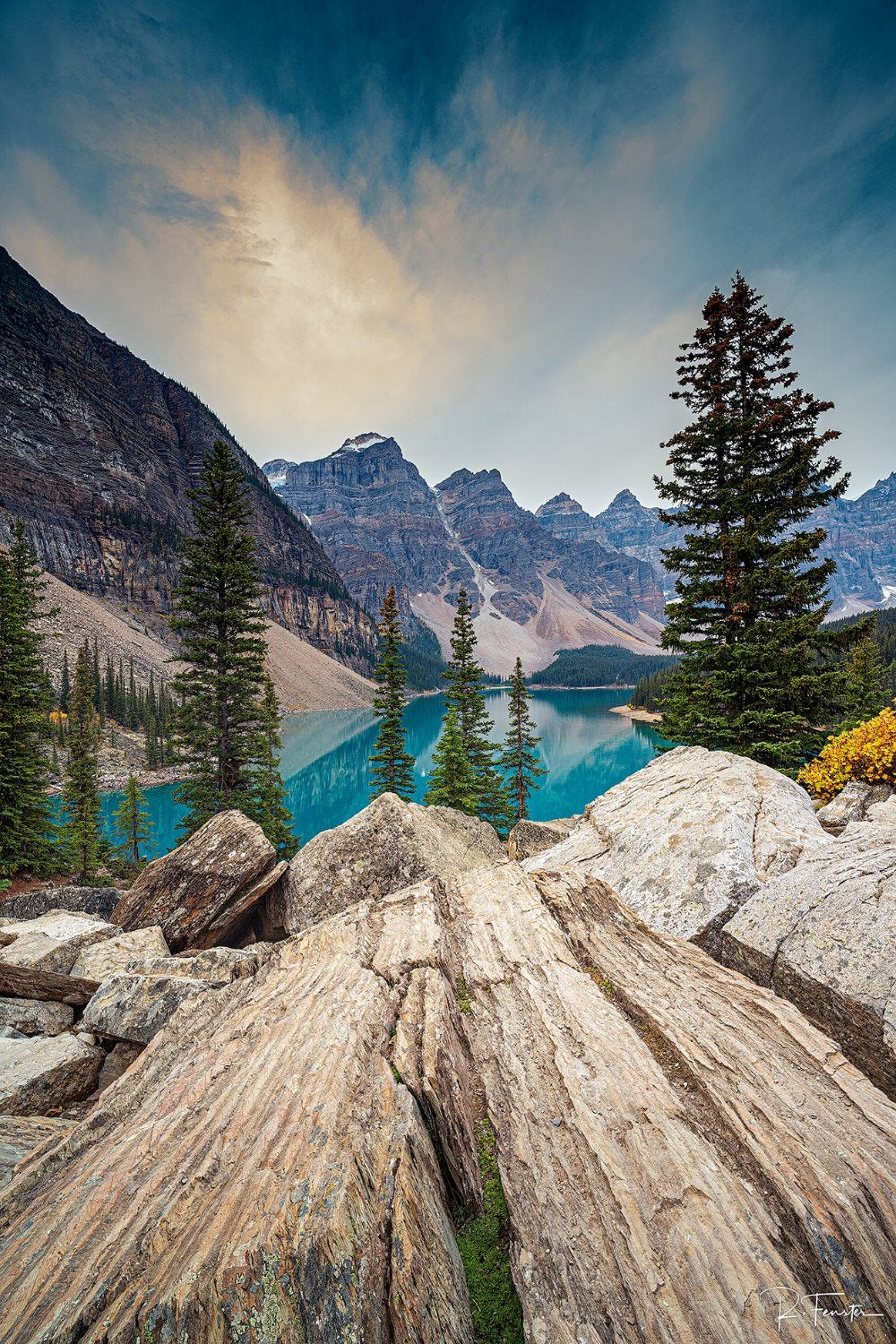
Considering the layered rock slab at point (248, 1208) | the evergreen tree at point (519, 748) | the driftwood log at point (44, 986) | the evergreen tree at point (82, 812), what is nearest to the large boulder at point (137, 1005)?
the driftwood log at point (44, 986)

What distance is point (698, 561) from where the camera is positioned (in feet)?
50.5

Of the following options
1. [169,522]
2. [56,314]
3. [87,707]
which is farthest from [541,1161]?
[56,314]

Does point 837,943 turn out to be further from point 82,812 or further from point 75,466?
point 75,466

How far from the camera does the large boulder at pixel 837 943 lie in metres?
4.83

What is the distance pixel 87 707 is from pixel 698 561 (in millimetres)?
69598

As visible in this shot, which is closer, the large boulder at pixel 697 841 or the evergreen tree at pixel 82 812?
the large boulder at pixel 697 841

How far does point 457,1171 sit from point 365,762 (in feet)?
293

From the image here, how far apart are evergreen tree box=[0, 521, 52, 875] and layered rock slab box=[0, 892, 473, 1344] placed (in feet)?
64.8

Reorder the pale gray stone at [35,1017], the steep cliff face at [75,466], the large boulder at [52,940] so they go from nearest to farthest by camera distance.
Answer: the pale gray stone at [35,1017] < the large boulder at [52,940] < the steep cliff face at [75,466]

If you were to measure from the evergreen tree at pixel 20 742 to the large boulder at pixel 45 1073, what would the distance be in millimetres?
16966

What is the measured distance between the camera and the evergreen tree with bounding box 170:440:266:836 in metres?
20.7

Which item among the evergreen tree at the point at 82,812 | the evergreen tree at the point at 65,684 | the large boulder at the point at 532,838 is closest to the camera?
the large boulder at the point at 532,838

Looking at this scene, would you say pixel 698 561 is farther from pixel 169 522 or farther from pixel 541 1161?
pixel 169 522
